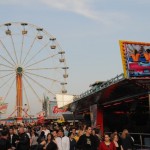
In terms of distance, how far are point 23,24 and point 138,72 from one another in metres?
31.1

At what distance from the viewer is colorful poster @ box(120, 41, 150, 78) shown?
64.7ft

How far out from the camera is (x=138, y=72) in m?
19.9

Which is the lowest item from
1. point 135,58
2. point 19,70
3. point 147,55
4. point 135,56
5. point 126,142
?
point 126,142

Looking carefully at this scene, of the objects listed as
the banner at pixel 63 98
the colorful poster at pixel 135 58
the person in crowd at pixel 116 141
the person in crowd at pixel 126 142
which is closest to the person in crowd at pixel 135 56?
the colorful poster at pixel 135 58

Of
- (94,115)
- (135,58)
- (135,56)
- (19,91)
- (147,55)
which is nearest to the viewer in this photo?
(135,58)

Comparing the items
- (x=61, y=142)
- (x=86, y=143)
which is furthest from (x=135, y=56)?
(x=61, y=142)

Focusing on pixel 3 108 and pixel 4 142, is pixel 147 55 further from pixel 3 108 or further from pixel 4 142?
pixel 3 108

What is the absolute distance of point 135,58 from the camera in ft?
67.5

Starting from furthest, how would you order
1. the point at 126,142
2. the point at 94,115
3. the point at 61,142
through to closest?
the point at 94,115
the point at 126,142
the point at 61,142

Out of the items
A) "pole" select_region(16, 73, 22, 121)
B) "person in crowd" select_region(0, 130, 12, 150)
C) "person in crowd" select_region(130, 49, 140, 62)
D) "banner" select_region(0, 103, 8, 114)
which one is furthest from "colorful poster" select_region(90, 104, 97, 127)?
"banner" select_region(0, 103, 8, 114)

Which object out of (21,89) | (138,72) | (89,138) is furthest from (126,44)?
(21,89)

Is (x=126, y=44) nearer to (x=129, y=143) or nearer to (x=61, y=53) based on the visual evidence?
(x=129, y=143)

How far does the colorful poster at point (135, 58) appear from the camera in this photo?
777 inches

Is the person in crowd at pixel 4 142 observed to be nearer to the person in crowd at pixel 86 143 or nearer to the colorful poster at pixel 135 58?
the person in crowd at pixel 86 143
